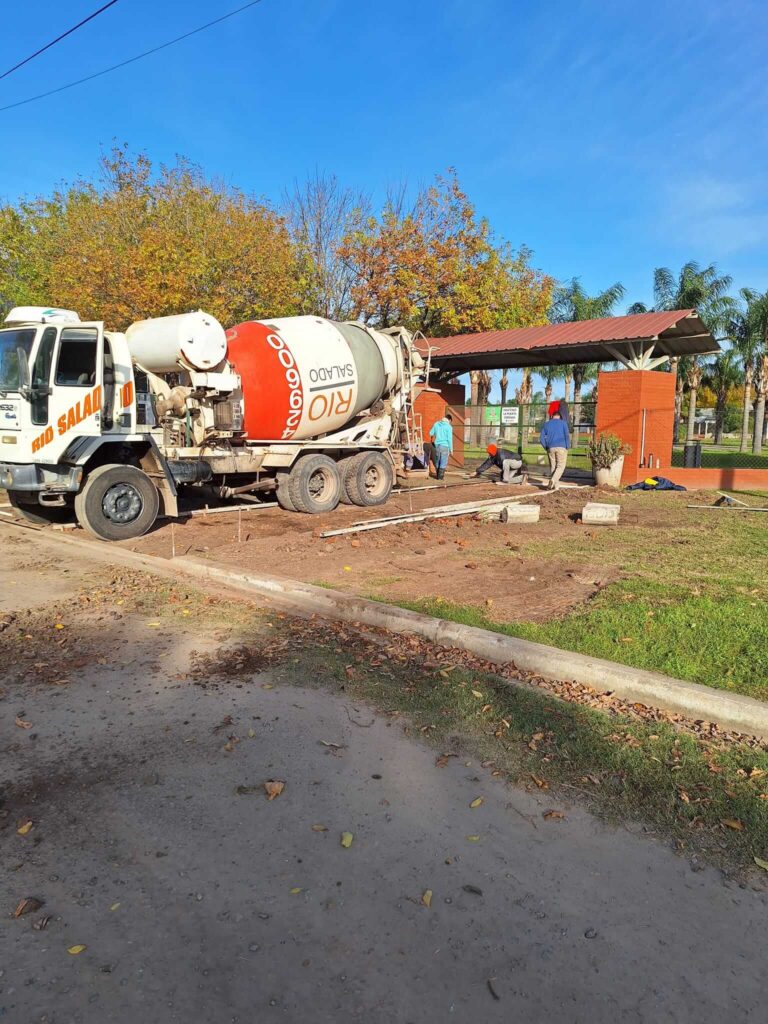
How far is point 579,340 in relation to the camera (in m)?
17.8

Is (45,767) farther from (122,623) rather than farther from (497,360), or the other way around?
(497,360)

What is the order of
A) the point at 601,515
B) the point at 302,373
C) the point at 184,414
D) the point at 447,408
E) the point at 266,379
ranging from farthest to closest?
1. the point at 447,408
2. the point at 302,373
3. the point at 266,379
4. the point at 184,414
5. the point at 601,515

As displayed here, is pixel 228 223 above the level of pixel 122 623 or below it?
above

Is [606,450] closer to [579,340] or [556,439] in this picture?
[556,439]

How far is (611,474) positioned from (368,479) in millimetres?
6545

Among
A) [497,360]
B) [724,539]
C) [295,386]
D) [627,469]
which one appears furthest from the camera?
[497,360]

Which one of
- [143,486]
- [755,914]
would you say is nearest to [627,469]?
[143,486]

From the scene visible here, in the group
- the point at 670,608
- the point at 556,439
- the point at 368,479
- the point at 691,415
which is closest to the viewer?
the point at 670,608

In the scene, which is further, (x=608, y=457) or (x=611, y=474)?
(x=611, y=474)

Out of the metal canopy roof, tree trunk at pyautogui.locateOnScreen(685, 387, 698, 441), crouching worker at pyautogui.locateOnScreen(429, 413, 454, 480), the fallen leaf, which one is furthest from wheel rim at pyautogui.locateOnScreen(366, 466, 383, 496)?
tree trunk at pyautogui.locateOnScreen(685, 387, 698, 441)

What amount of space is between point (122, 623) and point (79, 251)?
57.2 ft

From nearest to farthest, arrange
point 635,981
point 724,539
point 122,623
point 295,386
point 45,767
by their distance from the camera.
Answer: point 635,981 → point 45,767 → point 122,623 → point 724,539 → point 295,386

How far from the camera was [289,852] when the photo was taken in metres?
2.85

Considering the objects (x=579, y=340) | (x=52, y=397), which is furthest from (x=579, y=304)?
(x=52, y=397)
